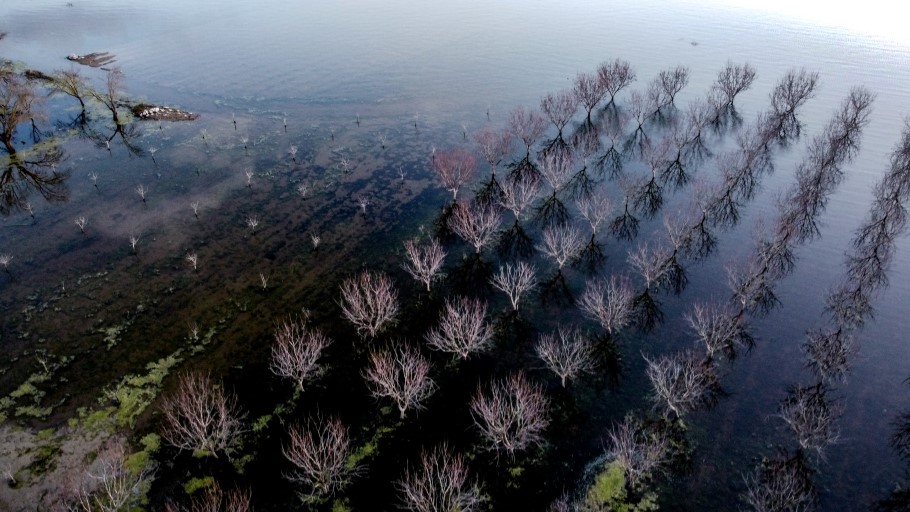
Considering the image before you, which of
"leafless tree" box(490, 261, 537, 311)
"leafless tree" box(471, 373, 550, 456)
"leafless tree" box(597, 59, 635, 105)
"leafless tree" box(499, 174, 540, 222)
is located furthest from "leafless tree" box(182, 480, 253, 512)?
"leafless tree" box(597, 59, 635, 105)

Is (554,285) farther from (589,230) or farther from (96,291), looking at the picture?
(96,291)

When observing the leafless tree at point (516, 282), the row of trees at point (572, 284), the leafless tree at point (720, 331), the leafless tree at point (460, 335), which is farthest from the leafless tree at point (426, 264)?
the leafless tree at point (720, 331)

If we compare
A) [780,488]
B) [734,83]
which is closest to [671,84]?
[734,83]

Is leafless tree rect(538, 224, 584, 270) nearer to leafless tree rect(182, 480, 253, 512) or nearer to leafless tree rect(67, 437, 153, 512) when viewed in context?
leafless tree rect(182, 480, 253, 512)

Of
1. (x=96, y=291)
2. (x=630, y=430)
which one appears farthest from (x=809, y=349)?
(x=96, y=291)

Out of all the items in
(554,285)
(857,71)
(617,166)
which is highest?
(857,71)
